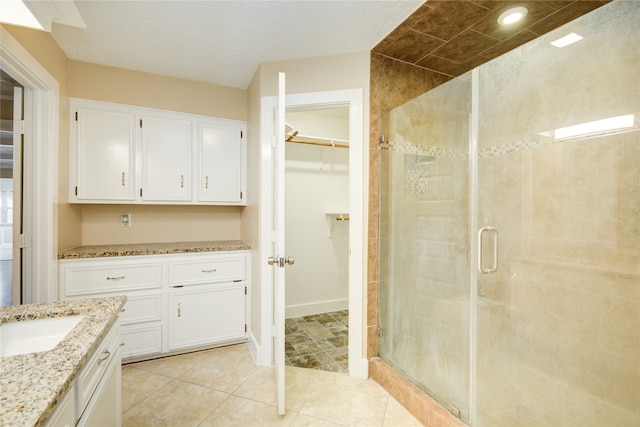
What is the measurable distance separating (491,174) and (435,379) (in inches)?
51.5

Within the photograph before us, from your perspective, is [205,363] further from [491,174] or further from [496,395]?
[491,174]

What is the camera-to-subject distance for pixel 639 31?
1205mm

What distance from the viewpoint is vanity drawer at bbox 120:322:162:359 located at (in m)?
2.13

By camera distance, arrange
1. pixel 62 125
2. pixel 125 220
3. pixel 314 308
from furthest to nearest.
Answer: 1. pixel 314 308
2. pixel 125 220
3. pixel 62 125

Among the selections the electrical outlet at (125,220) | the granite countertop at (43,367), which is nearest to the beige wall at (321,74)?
the electrical outlet at (125,220)

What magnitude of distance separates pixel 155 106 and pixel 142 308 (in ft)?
5.56

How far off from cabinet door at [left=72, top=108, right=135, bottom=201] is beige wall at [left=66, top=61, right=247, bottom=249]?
0.17m

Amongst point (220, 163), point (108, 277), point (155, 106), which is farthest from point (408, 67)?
point (108, 277)

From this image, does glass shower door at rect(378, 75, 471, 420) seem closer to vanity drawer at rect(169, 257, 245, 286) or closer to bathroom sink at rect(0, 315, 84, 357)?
vanity drawer at rect(169, 257, 245, 286)

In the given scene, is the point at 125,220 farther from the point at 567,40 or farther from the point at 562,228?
the point at 567,40

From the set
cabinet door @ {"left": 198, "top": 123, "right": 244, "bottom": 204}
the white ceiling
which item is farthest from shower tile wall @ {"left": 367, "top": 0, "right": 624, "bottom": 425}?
cabinet door @ {"left": 198, "top": 123, "right": 244, "bottom": 204}

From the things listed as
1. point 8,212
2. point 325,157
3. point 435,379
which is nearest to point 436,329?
point 435,379

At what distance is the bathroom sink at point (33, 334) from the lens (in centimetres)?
93

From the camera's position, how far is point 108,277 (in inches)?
82.4
